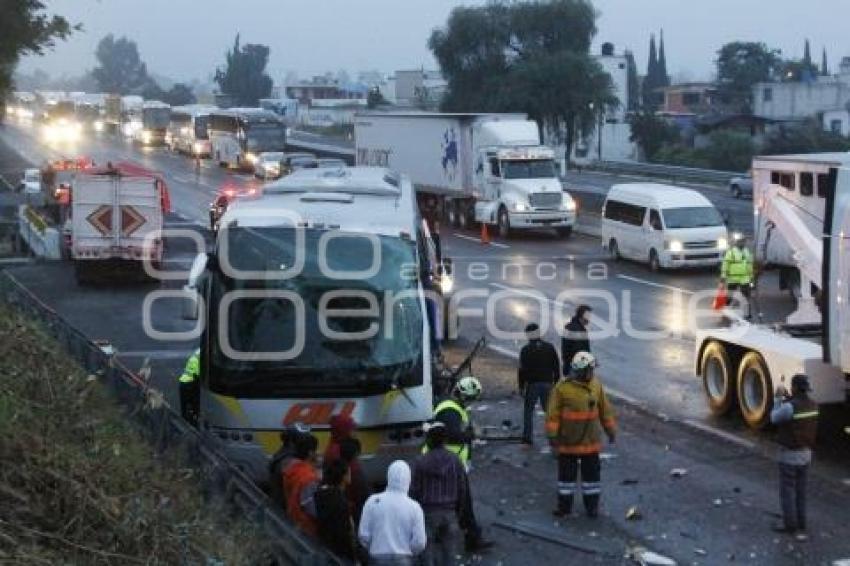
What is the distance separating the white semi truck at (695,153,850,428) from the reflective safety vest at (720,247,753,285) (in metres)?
4.65

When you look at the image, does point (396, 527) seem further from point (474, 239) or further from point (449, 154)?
point (449, 154)

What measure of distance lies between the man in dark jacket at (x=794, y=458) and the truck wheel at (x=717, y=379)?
4.48 metres

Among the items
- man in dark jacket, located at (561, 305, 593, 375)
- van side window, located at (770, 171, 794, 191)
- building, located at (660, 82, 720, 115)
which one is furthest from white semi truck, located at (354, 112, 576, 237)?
building, located at (660, 82, 720, 115)

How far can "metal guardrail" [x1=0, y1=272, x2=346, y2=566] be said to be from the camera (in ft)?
25.4

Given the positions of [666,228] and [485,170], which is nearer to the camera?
[666,228]

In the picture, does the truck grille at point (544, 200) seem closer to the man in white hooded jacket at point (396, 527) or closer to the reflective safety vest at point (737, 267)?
the reflective safety vest at point (737, 267)

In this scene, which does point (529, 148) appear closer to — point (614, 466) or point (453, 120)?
point (453, 120)

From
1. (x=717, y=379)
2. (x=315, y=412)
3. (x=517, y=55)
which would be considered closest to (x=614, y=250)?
(x=717, y=379)

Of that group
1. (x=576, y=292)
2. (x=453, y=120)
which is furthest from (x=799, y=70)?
(x=576, y=292)

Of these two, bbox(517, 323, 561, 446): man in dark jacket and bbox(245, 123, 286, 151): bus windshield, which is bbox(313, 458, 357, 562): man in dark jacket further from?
bbox(245, 123, 286, 151): bus windshield

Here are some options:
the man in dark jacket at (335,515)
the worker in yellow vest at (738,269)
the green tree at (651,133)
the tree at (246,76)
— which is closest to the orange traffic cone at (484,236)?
the worker in yellow vest at (738,269)

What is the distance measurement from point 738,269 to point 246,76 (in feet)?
568

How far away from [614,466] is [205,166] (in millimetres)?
60917

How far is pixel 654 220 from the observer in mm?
30719
